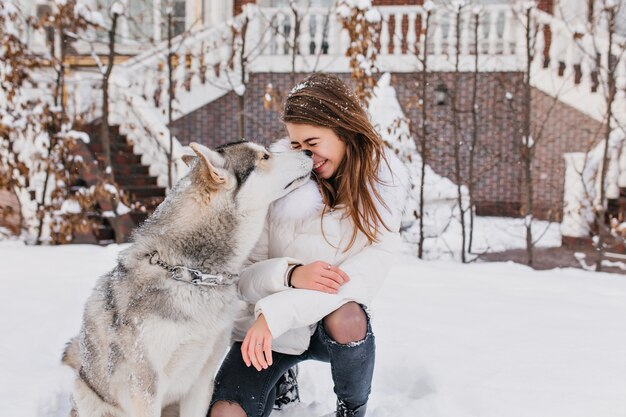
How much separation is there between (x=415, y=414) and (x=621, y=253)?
582cm

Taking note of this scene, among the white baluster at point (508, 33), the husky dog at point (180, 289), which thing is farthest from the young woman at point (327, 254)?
the white baluster at point (508, 33)

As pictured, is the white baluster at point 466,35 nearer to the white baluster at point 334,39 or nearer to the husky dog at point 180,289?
the white baluster at point 334,39

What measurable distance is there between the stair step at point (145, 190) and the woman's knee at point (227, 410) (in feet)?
20.6

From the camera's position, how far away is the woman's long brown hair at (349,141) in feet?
8.06

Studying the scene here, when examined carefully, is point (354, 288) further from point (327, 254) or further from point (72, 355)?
point (72, 355)

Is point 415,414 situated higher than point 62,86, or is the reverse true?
point 62,86

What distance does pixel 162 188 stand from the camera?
8.83 m

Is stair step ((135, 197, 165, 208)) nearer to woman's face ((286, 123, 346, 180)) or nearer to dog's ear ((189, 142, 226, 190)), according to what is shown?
woman's face ((286, 123, 346, 180))

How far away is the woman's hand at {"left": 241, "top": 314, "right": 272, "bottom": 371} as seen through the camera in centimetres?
227

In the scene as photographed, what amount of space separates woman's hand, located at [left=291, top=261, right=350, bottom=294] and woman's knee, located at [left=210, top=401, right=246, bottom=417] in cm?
60

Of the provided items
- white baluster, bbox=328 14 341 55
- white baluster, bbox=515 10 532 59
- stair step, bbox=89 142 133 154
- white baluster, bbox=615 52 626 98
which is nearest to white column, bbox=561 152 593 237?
white baluster, bbox=615 52 626 98

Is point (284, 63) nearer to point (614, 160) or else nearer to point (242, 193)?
point (614, 160)

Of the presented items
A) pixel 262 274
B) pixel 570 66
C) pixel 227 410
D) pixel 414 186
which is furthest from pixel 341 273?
pixel 570 66

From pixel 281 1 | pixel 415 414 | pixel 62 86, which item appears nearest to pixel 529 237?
pixel 415 414
